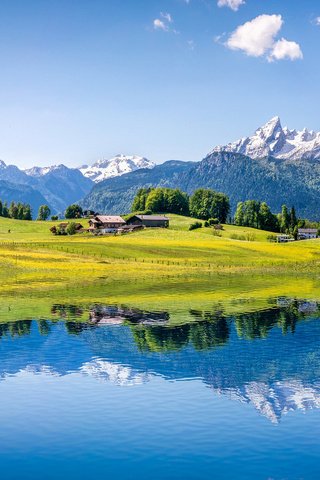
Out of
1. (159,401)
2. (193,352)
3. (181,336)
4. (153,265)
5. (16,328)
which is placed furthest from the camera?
(153,265)

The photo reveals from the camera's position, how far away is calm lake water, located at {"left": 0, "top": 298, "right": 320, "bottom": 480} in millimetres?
28688

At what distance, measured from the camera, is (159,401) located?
3750 centimetres

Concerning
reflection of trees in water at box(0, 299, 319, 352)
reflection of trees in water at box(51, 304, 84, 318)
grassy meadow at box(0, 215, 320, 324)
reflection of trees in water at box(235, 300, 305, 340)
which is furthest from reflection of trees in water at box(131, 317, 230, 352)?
grassy meadow at box(0, 215, 320, 324)

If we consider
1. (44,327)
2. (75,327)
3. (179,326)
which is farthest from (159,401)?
(44,327)

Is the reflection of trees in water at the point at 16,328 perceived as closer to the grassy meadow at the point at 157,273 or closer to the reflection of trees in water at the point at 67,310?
the reflection of trees in water at the point at 67,310

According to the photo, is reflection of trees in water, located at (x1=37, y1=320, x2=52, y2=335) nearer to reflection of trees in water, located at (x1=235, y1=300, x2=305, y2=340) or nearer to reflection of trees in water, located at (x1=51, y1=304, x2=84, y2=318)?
reflection of trees in water, located at (x1=51, y1=304, x2=84, y2=318)

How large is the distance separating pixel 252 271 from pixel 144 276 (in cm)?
2533

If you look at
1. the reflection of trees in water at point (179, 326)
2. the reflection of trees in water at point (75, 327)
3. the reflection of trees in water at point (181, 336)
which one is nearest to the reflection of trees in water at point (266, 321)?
the reflection of trees in water at point (179, 326)

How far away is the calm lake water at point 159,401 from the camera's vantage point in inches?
1129

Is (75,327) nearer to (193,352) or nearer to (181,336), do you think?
(181,336)

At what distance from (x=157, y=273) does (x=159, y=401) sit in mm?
77712

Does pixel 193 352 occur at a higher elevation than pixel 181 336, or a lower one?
lower

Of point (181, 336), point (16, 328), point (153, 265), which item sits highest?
point (153, 265)

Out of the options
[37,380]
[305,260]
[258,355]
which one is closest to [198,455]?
[37,380]
